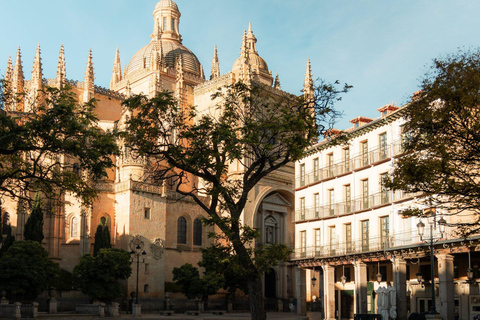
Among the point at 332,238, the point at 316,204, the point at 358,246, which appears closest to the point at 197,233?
the point at 316,204

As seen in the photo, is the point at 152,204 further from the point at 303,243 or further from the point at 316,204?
the point at 316,204

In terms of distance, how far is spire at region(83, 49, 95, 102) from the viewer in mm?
51906

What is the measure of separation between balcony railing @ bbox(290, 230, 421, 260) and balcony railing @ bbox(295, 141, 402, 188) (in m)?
4.37

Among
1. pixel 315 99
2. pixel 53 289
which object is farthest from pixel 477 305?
pixel 53 289

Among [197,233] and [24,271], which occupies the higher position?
[197,233]

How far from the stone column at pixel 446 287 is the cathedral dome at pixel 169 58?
1666 inches

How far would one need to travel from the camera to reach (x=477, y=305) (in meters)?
28.2

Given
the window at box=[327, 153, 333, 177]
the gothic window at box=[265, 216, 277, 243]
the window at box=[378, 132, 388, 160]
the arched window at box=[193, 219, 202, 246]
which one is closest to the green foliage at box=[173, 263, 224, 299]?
the arched window at box=[193, 219, 202, 246]

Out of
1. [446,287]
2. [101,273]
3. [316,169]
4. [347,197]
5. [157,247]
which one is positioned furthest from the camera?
[157,247]

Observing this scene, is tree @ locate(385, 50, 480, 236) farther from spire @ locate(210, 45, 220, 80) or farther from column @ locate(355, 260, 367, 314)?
spire @ locate(210, 45, 220, 80)

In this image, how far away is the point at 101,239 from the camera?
143ft

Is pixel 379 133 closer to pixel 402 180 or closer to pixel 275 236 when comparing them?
pixel 402 180

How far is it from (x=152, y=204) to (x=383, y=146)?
68.5 ft

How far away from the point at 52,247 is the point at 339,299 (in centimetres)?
2129
